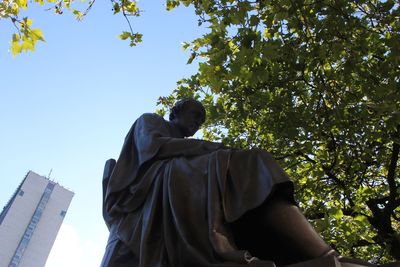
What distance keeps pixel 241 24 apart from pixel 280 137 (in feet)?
8.87

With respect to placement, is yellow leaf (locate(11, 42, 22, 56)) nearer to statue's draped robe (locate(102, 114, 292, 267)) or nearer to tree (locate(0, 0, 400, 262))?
tree (locate(0, 0, 400, 262))

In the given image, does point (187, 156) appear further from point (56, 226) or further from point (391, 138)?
point (56, 226)

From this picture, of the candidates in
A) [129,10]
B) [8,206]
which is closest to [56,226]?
[8,206]

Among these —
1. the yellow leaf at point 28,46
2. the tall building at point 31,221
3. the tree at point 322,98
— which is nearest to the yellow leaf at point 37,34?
the yellow leaf at point 28,46

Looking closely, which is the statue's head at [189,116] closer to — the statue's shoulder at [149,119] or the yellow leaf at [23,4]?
the statue's shoulder at [149,119]

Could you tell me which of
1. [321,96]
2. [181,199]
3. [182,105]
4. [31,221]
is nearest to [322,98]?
[321,96]

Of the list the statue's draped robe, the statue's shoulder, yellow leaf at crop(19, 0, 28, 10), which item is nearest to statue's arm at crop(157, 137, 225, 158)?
the statue's draped robe

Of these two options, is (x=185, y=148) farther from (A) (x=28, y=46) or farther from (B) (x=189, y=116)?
(A) (x=28, y=46)

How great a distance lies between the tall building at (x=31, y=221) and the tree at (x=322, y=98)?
6602 centimetres

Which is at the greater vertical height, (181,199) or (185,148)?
(185,148)

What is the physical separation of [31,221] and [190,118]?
7283 centimetres

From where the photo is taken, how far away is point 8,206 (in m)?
69.6

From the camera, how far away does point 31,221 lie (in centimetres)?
7000

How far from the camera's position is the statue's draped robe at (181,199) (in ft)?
8.21
